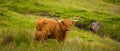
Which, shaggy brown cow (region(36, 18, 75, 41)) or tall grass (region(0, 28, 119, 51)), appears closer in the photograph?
tall grass (region(0, 28, 119, 51))

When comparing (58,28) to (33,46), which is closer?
(33,46)

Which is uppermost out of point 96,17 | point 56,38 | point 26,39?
point 26,39

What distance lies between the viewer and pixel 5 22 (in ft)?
94.7

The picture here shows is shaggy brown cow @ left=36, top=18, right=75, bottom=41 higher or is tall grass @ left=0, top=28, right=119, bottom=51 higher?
tall grass @ left=0, top=28, right=119, bottom=51

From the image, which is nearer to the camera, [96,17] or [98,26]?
[98,26]

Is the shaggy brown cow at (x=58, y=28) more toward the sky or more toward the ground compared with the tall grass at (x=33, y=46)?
more toward the ground

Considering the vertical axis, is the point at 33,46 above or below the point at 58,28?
above

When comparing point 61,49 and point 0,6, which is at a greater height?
point 61,49

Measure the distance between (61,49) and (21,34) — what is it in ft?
10.9

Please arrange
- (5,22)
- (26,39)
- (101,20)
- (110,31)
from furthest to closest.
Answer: (101,20), (110,31), (5,22), (26,39)

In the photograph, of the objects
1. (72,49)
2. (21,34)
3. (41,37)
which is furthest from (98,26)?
(72,49)

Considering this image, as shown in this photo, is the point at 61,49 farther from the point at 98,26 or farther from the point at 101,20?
the point at 101,20

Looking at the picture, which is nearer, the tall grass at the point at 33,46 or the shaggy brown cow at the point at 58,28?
the tall grass at the point at 33,46

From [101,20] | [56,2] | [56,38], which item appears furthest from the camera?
[56,2]
